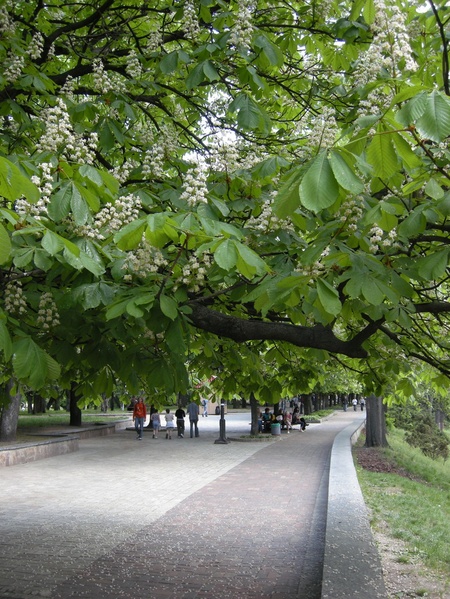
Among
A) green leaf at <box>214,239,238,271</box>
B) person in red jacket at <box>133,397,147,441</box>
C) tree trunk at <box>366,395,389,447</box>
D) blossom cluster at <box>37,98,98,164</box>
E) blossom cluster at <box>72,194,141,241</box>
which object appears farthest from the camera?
person in red jacket at <box>133,397,147,441</box>

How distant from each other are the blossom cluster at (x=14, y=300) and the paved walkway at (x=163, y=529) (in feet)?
10.6

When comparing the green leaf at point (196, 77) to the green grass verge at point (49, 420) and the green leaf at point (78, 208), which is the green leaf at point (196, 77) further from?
the green grass verge at point (49, 420)

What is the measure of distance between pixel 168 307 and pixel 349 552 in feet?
13.1

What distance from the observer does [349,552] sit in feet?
19.1

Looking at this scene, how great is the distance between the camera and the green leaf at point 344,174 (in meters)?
1.94

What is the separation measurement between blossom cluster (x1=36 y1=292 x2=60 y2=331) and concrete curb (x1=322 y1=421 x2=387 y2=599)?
9.17 ft

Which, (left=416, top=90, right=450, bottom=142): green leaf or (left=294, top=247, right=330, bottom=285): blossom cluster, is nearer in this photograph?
(left=416, top=90, right=450, bottom=142): green leaf

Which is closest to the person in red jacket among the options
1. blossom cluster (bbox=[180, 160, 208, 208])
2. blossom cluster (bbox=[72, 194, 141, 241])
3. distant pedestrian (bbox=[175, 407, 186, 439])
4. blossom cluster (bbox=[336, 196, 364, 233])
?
distant pedestrian (bbox=[175, 407, 186, 439])

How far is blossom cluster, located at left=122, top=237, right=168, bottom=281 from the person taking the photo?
3139mm

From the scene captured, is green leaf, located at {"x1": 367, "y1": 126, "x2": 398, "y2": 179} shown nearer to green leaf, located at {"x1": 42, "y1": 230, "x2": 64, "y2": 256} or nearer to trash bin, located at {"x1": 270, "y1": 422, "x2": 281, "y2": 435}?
green leaf, located at {"x1": 42, "y1": 230, "x2": 64, "y2": 256}

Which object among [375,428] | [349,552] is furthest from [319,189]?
[375,428]

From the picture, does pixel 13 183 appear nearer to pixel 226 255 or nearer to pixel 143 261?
pixel 226 255

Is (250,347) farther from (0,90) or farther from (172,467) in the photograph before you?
(172,467)

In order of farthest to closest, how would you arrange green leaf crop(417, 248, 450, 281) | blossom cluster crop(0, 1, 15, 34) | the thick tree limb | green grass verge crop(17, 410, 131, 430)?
A: green grass verge crop(17, 410, 131, 430) → blossom cluster crop(0, 1, 15, 34) → the thick tree limb → green leaf crop(417, 248, 450, 281)
